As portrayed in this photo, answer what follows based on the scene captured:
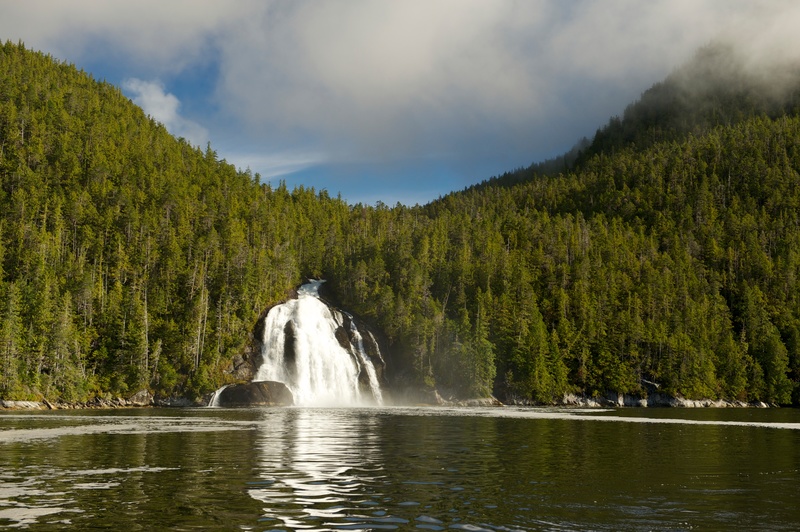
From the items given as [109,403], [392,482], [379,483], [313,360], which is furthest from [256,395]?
[379,483]

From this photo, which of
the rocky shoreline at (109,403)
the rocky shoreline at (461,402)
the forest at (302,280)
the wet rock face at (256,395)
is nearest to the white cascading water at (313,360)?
the wet rock face at (256,395)

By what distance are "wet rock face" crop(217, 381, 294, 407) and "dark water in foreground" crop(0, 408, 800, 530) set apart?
6367cm

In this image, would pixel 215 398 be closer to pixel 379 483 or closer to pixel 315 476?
pixel 315 476

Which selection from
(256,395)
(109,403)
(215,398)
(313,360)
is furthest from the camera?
(313,360)

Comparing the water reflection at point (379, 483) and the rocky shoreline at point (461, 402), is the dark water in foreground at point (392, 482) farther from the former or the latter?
the rocky shoreline at point (461, 402)

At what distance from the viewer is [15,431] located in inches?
1785

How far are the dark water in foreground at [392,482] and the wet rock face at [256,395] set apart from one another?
209 feet

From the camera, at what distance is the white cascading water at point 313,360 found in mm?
114438

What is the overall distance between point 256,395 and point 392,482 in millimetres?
85937

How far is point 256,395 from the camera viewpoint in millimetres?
105750

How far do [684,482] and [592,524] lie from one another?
9758 mm

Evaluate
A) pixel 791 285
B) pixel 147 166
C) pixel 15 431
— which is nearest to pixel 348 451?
pixel 15 431

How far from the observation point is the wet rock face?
346ft

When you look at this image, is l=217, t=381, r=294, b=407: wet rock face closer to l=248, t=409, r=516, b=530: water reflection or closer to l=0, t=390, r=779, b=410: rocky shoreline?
l=0, t=390, r=779, b=410: rocky shoreline
